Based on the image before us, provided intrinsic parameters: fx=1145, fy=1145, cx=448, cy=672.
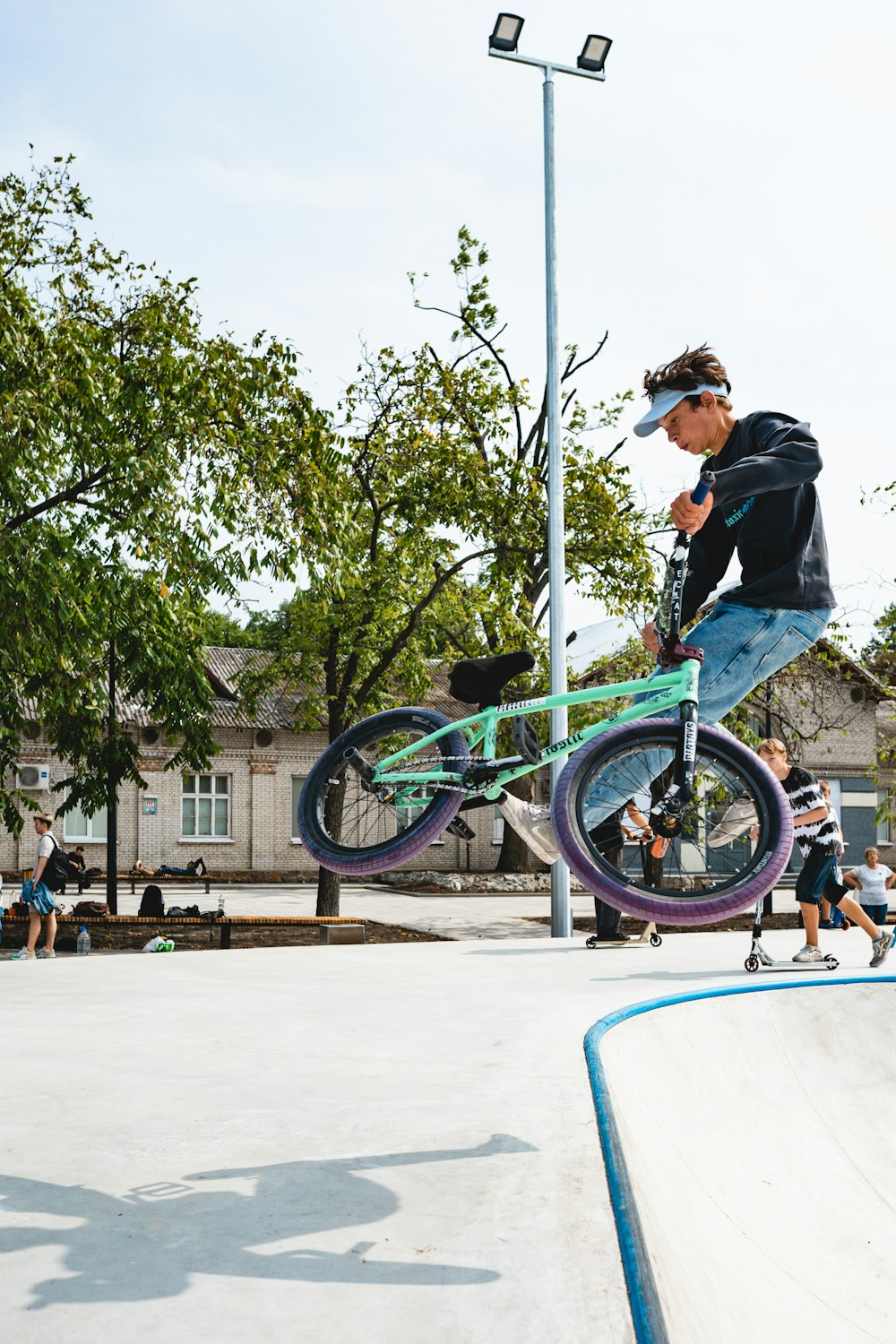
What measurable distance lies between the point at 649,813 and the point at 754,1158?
446 centimetres

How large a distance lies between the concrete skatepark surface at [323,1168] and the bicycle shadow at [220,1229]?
1 centimetres

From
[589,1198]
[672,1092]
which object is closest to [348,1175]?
[589,1198]

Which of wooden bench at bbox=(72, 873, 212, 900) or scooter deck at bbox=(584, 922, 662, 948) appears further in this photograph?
wooden bench at bbox=(72, 873, 212, 900)

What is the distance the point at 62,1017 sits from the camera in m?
9.05

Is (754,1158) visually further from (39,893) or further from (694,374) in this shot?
(39,893)

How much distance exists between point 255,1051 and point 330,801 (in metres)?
3.29

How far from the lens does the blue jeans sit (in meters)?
3.79

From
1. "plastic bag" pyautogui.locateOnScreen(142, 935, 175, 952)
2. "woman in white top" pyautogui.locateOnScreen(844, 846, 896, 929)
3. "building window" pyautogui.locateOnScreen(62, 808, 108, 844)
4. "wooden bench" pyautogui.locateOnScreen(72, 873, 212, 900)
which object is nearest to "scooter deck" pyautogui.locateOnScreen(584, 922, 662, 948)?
"woman in white top" pyautogui.locateOnScreen(844, 846, 896, 929)

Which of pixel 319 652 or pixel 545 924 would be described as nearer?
pixel 319 652

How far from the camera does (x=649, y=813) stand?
3.82 metres

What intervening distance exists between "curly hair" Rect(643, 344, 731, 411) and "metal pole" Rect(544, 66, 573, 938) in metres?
1.38

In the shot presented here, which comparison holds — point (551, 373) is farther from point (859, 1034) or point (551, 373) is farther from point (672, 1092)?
point (859, 1034)

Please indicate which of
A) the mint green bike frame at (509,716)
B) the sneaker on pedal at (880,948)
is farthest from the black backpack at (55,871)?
the mint green bike frame at (509,716)

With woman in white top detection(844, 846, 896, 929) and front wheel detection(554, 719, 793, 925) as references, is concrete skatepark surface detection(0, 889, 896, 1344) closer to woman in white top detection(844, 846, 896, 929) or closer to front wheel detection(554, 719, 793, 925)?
front wheel detection(554, 719, 793, 925)
